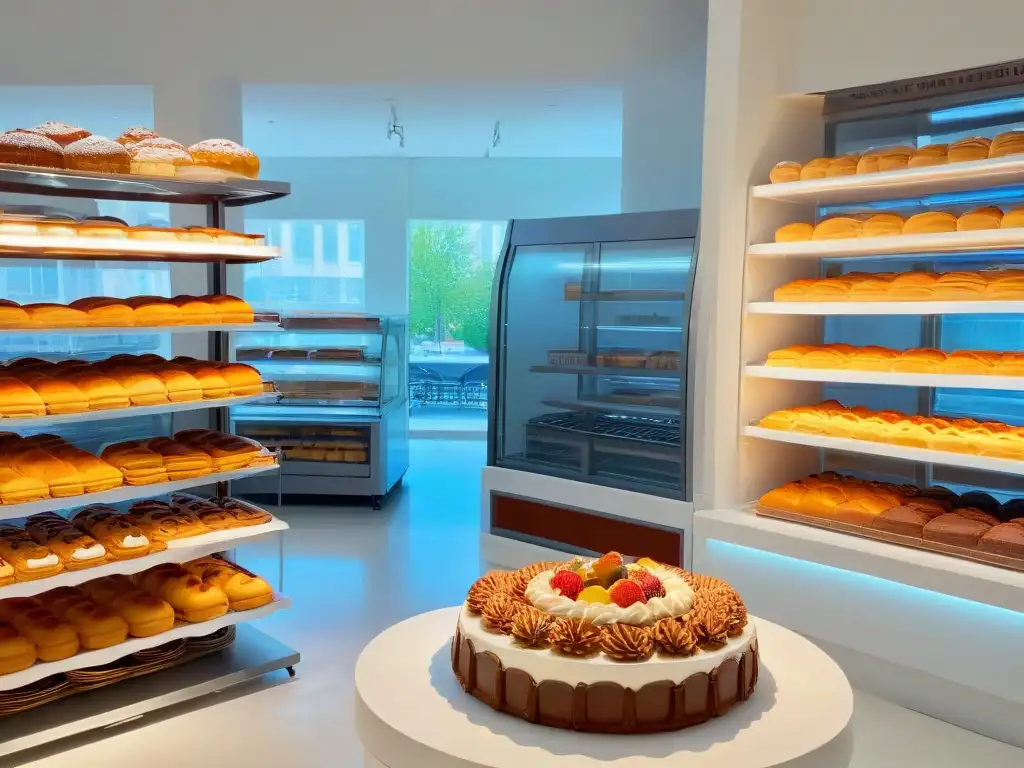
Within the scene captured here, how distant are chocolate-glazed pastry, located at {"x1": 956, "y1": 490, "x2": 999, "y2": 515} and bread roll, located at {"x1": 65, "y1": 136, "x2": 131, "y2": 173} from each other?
3.80 m

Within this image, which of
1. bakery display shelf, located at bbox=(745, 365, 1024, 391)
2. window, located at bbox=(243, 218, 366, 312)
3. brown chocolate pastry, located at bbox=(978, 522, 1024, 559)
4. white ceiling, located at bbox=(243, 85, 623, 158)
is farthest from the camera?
window, located at bbox=(243, 218, 366, 312)

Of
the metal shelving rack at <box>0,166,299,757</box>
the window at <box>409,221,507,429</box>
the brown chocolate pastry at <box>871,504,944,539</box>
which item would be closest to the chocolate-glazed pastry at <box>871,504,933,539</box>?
the brown chocolate pastry at <box>871,504,944,539</box>

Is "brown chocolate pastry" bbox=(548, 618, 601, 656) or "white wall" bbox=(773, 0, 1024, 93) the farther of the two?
"white wall" bbox=(773, 0, 1024, 93)

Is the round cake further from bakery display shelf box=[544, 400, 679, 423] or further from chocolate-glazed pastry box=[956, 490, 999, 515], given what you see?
bakery display shelf box=[544, 400, 679, 423]

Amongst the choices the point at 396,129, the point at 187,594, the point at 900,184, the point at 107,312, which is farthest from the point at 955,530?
the point at 396,129

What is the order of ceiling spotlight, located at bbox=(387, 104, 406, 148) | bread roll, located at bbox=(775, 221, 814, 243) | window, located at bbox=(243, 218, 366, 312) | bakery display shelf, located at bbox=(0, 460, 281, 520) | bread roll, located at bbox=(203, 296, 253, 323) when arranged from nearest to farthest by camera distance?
bakery display shelf, located at bbox=(0, 460, 281, 520) → bread roll, located at bbox=(203, 296, 253, 323) → bread roll, located at bbox=(775, 221, 814, 243) → ceiling spotlight, located at bbox=(387, 104, 406, 148) → window, located at bbox=(243, 218, 366, 312)

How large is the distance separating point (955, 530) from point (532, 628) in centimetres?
227

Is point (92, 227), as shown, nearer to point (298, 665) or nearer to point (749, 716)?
point (298, 665)

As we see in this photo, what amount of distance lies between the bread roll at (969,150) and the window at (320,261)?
800 cm

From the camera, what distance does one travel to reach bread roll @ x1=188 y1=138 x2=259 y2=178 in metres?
3.88

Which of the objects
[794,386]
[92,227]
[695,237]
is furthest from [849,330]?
[92,227]

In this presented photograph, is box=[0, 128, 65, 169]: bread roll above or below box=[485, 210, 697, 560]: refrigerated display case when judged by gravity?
above

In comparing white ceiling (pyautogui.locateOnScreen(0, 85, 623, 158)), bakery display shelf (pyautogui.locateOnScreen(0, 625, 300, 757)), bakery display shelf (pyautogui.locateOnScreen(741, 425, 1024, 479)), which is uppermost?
white ceiling (pyautogui.locateOnScreen(0, 85, 623, 158))

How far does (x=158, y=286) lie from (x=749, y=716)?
19.7ft
